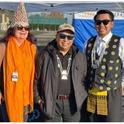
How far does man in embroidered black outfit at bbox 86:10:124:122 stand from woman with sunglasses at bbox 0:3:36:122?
557 millimetres

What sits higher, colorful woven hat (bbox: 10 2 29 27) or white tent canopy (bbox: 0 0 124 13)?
white tent canopy (bbox: 0 0 124 13)

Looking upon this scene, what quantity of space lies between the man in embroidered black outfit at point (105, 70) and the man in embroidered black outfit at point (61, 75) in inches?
4.9

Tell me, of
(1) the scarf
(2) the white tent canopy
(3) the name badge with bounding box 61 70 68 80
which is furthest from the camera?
(2) the white tent canopy

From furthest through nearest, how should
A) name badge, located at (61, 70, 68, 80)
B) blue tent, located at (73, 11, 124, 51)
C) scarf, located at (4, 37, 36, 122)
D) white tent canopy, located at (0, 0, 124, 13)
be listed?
blue tent, located at (73, 11, 124, 51), white tent canopy, located at (0, 0, 124, 13), scarf, located at (4, 37, 36, 122), name badge, located at (61, 70, 68, 80)

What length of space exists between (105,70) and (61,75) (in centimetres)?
41

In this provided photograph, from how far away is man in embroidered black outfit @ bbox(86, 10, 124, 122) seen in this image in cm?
328

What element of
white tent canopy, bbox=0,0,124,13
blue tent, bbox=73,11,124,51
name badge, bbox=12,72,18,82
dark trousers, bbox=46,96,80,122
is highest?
white tent canopy, bbox=0,0,124,13

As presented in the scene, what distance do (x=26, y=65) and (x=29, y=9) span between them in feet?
16.4

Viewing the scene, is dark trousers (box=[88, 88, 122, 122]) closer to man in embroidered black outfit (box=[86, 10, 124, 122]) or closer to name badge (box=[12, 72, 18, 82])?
man in embroidered black outfit (box=[86, 10, 124, 122])

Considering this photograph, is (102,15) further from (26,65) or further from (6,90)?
(6,90)

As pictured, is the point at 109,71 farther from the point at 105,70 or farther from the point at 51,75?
the point at 51,75

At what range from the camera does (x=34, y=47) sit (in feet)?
11.3

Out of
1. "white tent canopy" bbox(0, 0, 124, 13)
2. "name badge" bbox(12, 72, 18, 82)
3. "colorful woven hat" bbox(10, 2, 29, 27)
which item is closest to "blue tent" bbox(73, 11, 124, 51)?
"white tent canopy" bbox(0, 0, 124, 13)

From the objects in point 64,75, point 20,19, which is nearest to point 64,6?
point 20,19
